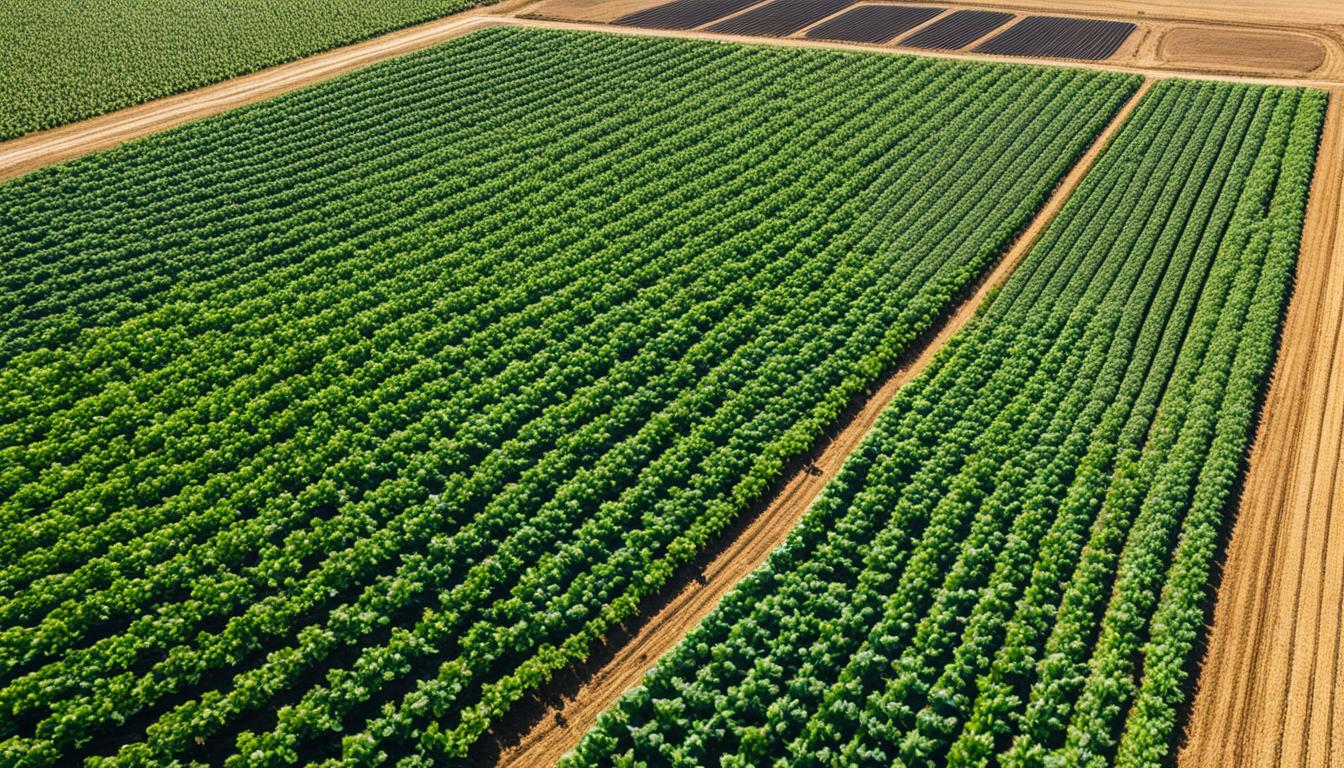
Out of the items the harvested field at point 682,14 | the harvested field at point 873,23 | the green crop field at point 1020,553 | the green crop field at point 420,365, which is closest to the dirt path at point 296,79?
the harvested field at point 682,14

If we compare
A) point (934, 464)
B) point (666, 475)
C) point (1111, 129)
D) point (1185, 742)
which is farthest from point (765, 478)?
point (1111, 129)

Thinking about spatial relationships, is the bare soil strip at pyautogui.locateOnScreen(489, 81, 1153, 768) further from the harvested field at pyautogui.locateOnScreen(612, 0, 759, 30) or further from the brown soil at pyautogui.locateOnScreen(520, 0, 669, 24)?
the brown soil at pyautogui.locateOnScreen(520, 0, 669, 24)

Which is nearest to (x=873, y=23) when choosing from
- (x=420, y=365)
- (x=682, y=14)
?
(x=682, y=14)

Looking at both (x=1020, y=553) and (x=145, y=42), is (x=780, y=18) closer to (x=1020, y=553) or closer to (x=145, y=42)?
(x=145, y=42)

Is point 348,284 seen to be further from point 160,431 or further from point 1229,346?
point 1229,346

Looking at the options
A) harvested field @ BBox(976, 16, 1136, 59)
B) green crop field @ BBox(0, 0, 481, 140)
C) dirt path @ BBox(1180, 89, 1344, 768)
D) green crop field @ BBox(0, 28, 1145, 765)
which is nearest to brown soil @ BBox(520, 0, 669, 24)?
green crop field @ BBox(0, 0, 481, 140)

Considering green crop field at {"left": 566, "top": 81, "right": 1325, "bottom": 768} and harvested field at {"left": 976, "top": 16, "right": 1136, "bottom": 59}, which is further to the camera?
harvested field at {"left": 976, "top": 16, "right": 1136, "bottom": 59}
